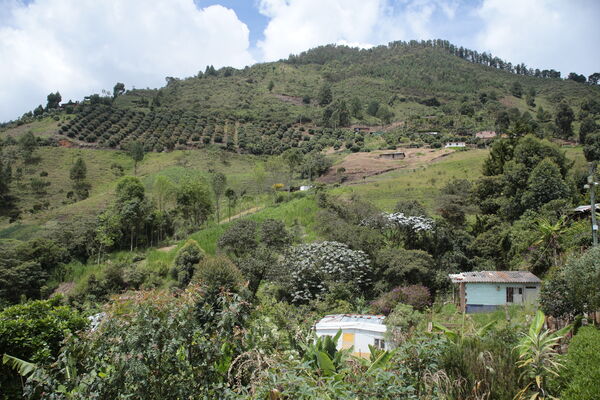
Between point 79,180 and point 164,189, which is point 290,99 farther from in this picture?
point 164,189

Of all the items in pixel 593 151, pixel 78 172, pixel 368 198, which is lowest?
pixel 368 198

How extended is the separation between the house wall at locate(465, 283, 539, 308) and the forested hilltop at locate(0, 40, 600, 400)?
114 cm

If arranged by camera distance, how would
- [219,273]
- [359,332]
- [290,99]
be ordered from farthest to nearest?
[290,99] → [219,273] → [359,332]

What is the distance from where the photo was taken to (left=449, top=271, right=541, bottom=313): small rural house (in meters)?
17.0

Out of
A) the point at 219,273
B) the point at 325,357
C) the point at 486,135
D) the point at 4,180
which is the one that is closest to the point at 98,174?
the point at 4,180

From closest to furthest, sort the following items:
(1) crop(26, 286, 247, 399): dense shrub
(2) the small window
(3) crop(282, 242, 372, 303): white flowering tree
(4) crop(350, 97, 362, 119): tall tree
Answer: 1. (1) crop(26, 286, 247, 399): dense shrub
2. (2) the small window
3. (3) crop(282, 242, 372, 303): white flowering tree
4. (4) crop(350, 97, 362, 119): tall tree

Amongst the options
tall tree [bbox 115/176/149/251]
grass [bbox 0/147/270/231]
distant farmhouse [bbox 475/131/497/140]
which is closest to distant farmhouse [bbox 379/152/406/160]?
distant farmhouse [bbox 475/131/497/140]

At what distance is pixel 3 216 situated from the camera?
40.5m

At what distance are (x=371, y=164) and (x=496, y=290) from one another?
31746 millimetres

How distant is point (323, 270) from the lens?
66.8 ft

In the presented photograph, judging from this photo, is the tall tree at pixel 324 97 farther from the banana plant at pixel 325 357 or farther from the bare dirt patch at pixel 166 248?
the banana plant at pixel 325 357

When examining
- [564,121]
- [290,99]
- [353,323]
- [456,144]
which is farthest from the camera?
[290,99]

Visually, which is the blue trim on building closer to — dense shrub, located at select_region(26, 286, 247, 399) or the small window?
the small window

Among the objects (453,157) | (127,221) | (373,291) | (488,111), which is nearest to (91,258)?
(127,221)
